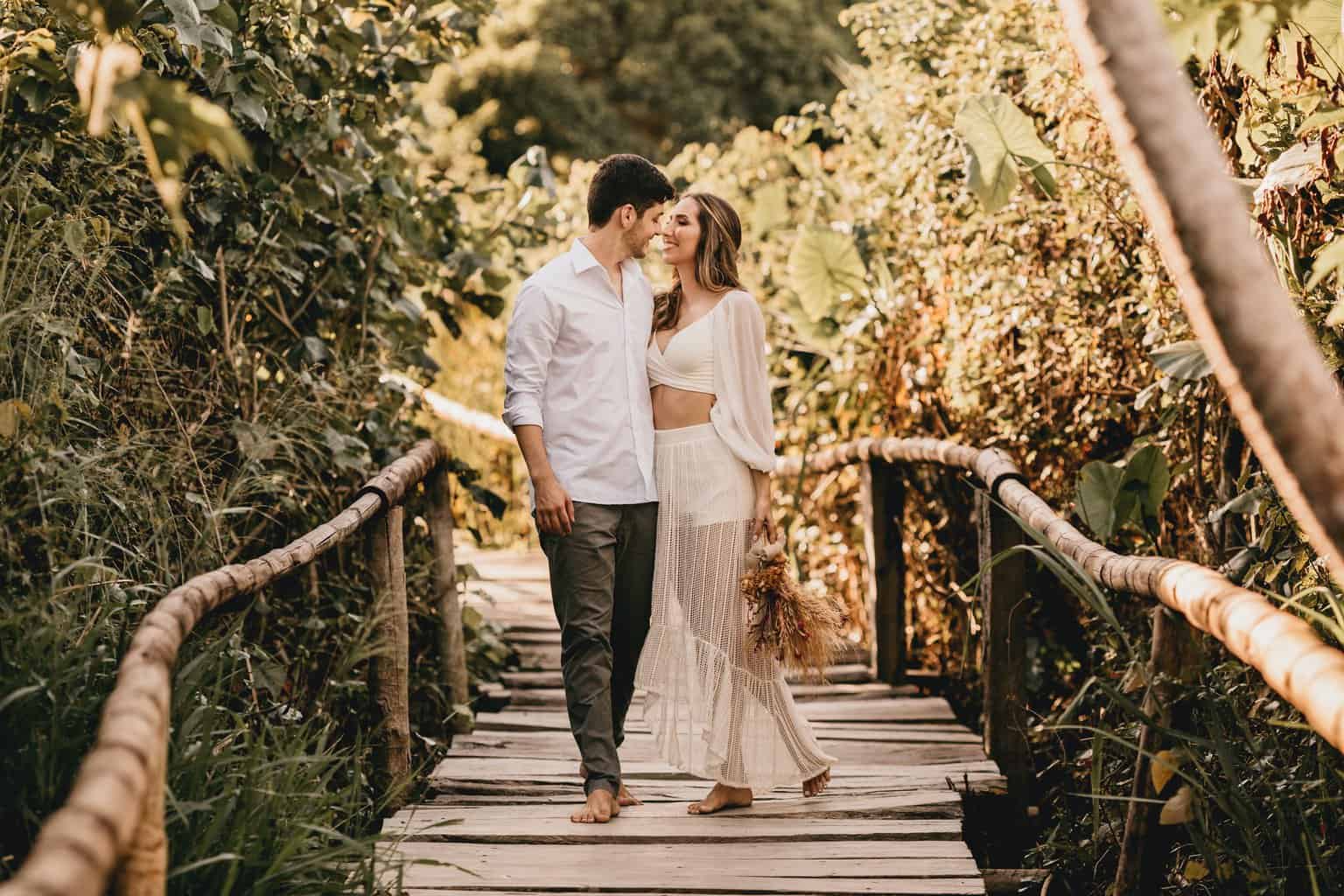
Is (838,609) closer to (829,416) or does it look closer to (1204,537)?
(1204,537)

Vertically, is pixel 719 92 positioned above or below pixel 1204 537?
above

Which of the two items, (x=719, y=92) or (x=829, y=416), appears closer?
(x=829, y=416)

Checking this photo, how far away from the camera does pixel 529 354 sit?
409 cm

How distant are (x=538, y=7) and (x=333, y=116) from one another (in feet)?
48.4

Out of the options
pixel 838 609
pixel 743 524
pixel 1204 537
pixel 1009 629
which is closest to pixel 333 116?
pixel 743 524

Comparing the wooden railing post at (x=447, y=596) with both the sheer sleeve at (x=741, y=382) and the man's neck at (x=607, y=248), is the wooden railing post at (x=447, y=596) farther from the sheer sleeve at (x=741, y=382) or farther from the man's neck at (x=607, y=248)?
the sheer sleeve at (x=741, y=382)

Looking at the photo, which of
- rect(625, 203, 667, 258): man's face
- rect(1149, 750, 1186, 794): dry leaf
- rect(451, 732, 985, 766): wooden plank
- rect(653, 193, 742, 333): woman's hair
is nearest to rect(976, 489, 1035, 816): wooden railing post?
rect(451, 732, 985, 766): wooden plank

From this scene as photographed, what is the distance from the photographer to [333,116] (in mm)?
5020

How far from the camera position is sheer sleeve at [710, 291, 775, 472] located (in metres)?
4.15

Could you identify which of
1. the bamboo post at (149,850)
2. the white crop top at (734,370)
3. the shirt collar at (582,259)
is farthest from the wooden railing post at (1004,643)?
the bamboo post at (149,850)

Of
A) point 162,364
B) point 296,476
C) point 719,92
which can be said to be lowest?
point 296,476

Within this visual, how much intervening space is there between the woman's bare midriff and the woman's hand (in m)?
0.29

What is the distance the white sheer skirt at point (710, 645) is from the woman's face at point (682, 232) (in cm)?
50

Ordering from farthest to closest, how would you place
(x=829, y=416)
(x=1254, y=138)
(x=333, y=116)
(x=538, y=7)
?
(x=538, y=7) → (x=829, y=416) → (x=333, y=116) → (x=1254, y=138)
